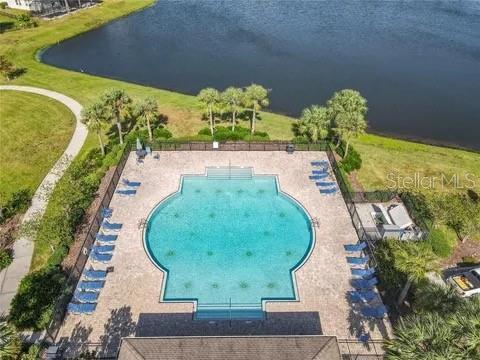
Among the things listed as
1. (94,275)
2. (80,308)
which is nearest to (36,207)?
(94,275)

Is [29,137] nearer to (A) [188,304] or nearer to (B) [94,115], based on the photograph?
(B) [94,115]

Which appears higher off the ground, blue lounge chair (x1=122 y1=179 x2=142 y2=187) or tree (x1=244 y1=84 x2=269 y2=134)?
tree (x1=244 y1=84 x2=269 y2=134)

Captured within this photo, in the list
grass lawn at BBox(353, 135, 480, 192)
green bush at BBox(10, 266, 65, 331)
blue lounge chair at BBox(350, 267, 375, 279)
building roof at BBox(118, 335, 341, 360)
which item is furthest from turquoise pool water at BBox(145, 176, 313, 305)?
grass lawn at BBox(353, 135, 480, 192)

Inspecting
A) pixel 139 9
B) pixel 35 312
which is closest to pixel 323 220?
pixel 35 312

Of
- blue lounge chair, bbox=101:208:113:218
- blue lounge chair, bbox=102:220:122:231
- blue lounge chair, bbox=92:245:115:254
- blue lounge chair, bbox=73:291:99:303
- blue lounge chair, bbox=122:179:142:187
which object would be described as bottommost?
blue lounge chair, bbox=73:291:99:303

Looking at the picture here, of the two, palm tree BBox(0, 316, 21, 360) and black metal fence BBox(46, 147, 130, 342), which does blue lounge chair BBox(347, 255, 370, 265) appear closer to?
black metal fence BBox(46, 147, 130, 342)

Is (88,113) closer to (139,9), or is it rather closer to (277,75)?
(277,75)
